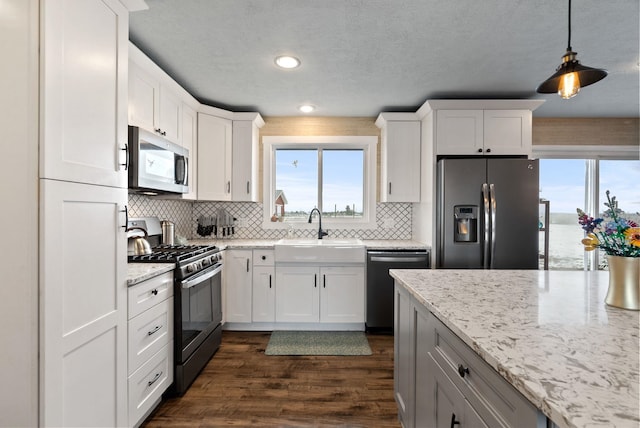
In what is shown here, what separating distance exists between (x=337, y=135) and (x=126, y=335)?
3056 millimetres

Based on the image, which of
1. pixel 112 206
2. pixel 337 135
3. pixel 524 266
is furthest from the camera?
pixel 337 135

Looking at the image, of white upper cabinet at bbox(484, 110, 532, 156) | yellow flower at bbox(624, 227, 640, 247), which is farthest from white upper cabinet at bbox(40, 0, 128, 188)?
white upper cabinet at bbox(484, 110, 532, 156)

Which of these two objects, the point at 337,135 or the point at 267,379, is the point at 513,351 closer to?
the point at 267,379

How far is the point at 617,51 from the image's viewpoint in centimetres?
232

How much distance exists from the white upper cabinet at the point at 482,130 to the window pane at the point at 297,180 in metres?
1.57

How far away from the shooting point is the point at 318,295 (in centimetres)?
328

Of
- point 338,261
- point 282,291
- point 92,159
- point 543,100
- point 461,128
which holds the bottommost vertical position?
point 282,291

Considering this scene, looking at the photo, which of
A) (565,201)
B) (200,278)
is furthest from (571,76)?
(565,201)

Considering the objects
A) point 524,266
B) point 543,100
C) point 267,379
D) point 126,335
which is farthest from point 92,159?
point 543,100

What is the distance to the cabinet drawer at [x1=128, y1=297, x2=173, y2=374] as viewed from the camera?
5.48 ft

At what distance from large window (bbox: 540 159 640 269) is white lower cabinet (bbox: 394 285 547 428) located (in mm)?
3383

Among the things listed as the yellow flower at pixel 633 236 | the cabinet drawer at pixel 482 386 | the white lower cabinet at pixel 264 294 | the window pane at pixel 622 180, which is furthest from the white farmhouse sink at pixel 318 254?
the window pane at pixel 622 180

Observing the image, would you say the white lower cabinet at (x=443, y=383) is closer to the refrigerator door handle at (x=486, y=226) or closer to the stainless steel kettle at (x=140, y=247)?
the refrigerator door handle at (x=486, y=226)

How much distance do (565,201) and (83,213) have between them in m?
4.96
